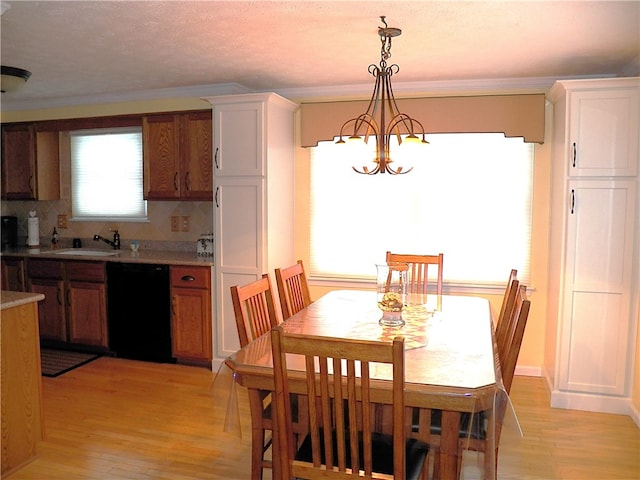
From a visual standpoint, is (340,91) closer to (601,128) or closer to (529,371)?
(601,128)

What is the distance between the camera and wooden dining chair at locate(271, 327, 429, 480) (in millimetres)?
1529

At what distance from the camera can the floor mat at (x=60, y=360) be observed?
4.09 m

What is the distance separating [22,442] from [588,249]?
3.45 metres

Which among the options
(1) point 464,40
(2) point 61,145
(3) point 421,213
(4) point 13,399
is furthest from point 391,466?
(2) point 61,145

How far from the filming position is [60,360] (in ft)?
14.2

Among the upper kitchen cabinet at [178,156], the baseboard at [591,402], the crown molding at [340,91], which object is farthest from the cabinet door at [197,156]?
the baseboard at [591,402]

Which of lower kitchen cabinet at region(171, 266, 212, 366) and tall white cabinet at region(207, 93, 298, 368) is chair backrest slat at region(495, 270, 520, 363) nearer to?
tall white cabinet at region(207, 93, 298, 368)

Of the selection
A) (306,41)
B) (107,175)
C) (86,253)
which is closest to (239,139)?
(306,41)

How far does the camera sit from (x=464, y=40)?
296 centimetres

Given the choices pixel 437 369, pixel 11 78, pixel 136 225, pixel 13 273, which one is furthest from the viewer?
pixel 136 225

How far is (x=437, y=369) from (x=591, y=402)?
6.83 ft

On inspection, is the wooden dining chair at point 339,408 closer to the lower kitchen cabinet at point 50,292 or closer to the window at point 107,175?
the lower kitchen cabinet at point 50,292

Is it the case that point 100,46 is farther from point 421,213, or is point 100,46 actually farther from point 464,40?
point 421,213

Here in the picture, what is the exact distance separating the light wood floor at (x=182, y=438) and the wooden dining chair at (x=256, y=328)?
154mm
